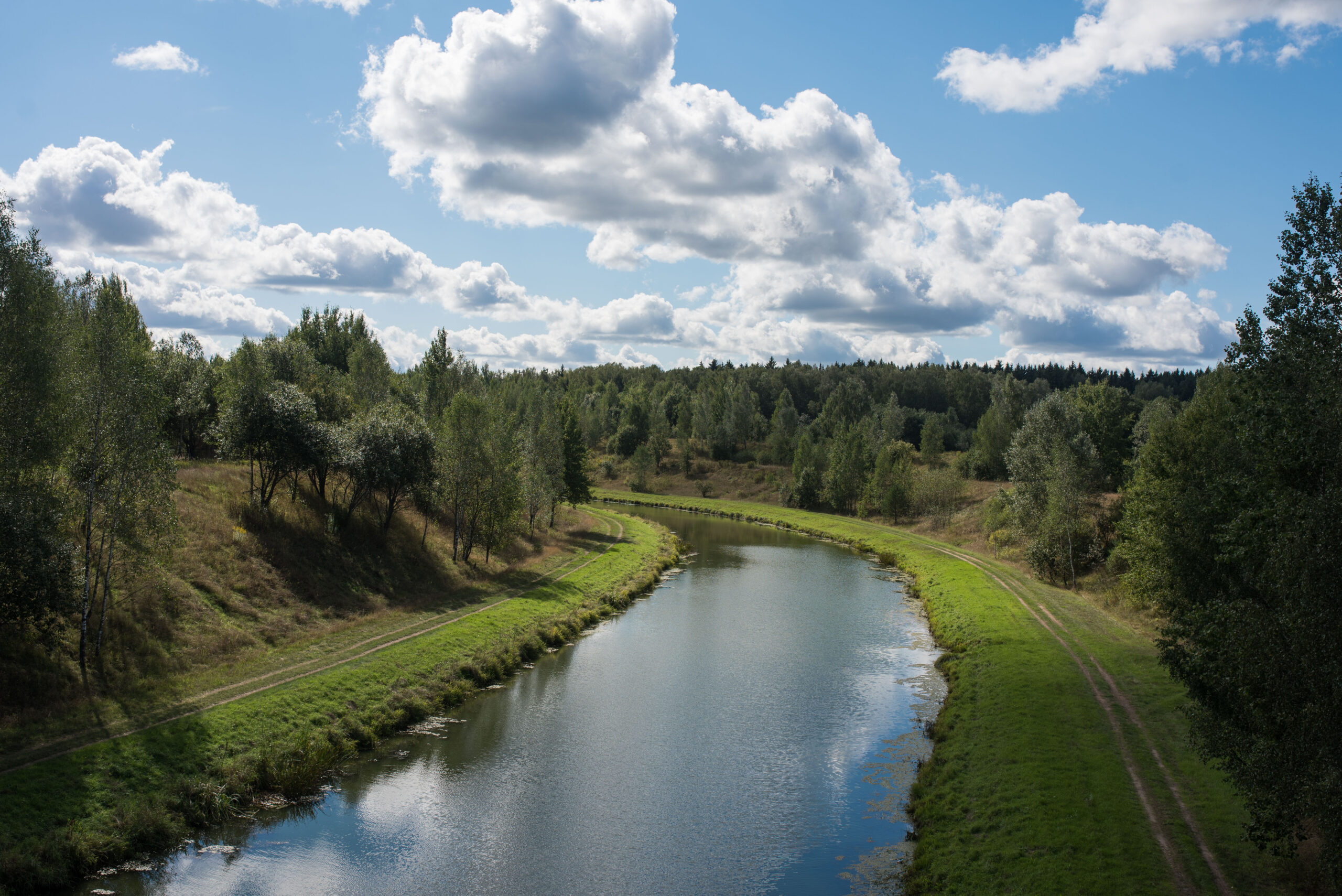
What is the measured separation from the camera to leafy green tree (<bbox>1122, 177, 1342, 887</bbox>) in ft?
44.0

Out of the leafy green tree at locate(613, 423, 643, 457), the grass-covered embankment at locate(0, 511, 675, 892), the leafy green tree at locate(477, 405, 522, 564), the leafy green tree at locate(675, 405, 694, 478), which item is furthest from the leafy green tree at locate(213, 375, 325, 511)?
the leafy green tree at locate(613, 423, 643, 457)

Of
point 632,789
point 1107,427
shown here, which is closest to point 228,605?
point 632,789

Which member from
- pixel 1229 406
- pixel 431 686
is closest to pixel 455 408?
pixel 431 686

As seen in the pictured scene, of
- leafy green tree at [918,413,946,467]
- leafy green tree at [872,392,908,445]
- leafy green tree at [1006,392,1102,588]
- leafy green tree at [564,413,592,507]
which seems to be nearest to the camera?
leafy green tree at [1006,392,1102,588]

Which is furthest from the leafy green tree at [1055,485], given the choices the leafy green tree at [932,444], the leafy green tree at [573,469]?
the leafy green tree at [932,444]

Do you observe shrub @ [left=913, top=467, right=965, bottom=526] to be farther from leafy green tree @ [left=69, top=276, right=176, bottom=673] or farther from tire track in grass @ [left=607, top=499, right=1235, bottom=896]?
leafy green tree @ [left=69, top=276, right=176, bottom=673]

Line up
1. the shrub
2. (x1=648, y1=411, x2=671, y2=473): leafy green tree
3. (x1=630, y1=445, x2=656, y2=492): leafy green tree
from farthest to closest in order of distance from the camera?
1. (x1=648, y1=411, x2=671, y2=473): leafy green tree
2. (x1=630, y1=445, x2=656, y2=492): leafy green tree
3. the shrub

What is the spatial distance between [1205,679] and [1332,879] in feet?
19.8

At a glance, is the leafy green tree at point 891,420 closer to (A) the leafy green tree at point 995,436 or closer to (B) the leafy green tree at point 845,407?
(B) the leafy green tree at point 845,407

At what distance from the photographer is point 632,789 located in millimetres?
25453

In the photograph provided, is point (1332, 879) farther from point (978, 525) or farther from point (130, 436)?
point (978, 525)

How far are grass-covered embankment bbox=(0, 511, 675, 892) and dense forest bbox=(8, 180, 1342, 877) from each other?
246 inches

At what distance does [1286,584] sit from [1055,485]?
4424cm

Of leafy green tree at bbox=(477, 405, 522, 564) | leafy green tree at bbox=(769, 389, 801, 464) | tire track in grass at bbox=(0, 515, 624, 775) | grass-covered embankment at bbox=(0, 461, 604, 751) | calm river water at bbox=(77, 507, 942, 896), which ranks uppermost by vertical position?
leafy green tree at bbox=(769, 389, 801, 464)
